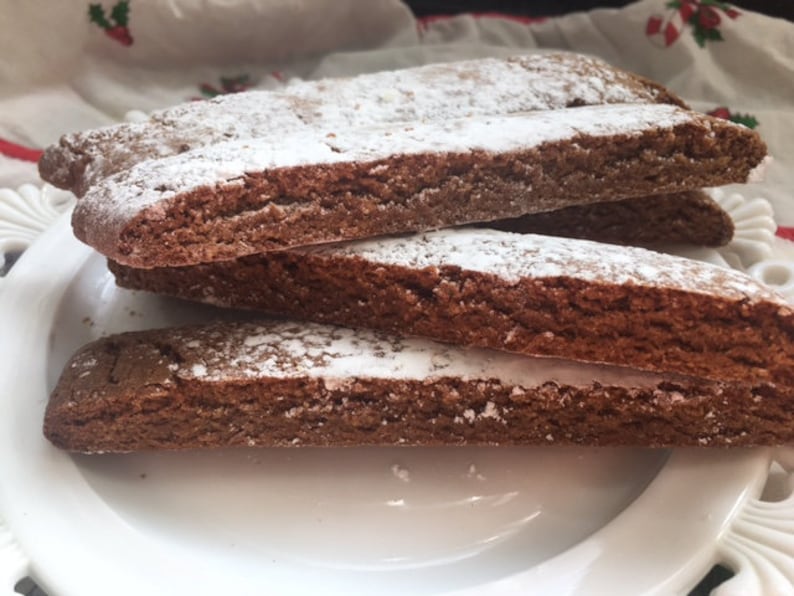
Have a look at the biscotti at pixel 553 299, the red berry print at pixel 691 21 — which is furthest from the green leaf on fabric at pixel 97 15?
the red berry print at pixel 691 21

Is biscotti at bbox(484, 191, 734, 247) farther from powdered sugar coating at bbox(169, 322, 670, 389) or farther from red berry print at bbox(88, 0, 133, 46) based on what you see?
red berry print at bbox(88, 0, 133, 46)

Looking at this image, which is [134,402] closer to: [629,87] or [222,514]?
[222,514]

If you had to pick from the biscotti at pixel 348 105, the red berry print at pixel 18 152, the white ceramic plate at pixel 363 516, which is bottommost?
the red berry print at pixel 18 152

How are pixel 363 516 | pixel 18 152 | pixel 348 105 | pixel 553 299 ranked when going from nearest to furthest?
pixel 553 299, pixel 363 516, pixel 348 105, pixel 18 152

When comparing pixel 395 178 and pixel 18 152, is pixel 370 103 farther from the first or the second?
pixel 18 152

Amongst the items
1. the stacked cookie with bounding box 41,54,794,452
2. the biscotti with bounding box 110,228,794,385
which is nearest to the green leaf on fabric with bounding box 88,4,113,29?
the stacked cookie with bounding box 41,54,794,452

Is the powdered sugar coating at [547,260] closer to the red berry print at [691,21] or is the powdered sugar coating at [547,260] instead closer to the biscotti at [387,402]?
the biscotti at [387,402]

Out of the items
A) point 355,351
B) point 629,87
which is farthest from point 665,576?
point 629,87

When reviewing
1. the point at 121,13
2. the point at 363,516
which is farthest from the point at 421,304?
the point at 121,13
